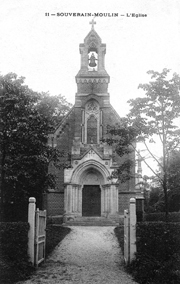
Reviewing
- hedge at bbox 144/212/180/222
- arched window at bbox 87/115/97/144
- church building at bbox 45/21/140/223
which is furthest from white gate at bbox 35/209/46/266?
arched window at bbox 87/115/97/144

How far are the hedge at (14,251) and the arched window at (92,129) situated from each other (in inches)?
635

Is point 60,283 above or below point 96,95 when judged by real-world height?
below

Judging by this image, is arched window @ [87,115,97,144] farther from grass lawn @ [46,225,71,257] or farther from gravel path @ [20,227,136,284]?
gravel path @ [20,227,136,284]

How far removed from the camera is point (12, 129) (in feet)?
45.3

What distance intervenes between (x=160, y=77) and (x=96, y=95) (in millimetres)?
13160

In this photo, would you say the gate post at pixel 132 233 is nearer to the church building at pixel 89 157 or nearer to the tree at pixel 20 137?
the tree at pixel 20 137

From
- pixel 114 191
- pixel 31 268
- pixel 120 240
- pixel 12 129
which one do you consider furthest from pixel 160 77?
pixel 114 191

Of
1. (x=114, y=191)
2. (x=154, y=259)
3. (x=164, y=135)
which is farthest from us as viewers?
(x=114, y=191)

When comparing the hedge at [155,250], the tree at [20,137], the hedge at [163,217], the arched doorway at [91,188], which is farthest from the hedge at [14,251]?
the hedge at [163,217]

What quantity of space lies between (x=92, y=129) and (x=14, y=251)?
17314mm

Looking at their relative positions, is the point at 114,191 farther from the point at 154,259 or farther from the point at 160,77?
the point at 154,259

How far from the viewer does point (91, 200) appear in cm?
2364

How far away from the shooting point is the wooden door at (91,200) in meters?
23.2

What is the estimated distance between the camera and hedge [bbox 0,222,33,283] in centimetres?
823
